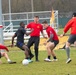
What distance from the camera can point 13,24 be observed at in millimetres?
39594

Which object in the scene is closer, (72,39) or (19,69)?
(19,69)

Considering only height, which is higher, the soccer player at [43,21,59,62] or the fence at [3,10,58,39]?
the soccer player at [43,21,59,62]

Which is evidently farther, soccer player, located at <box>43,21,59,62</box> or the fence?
the fence

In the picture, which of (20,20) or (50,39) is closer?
(50,39)

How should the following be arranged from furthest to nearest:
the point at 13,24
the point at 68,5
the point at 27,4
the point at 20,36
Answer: the point at 68,5
the point at 27,4
the point at 13,24
the point at 20,36

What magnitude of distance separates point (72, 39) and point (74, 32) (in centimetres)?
28

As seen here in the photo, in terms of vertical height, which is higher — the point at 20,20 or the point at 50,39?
the point at 50,39

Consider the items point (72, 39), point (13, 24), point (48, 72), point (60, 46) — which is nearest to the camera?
point (48, 72)

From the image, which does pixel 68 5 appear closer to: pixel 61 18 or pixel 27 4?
pixel 61 18

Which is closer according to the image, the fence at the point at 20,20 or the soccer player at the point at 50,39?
the soccer player at the point at 50,39

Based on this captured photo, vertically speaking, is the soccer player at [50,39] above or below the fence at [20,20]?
above

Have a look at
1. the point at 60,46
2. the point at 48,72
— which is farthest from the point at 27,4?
the point at 48,72

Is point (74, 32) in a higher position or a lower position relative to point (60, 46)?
higher

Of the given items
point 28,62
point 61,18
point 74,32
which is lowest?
point 61,18
